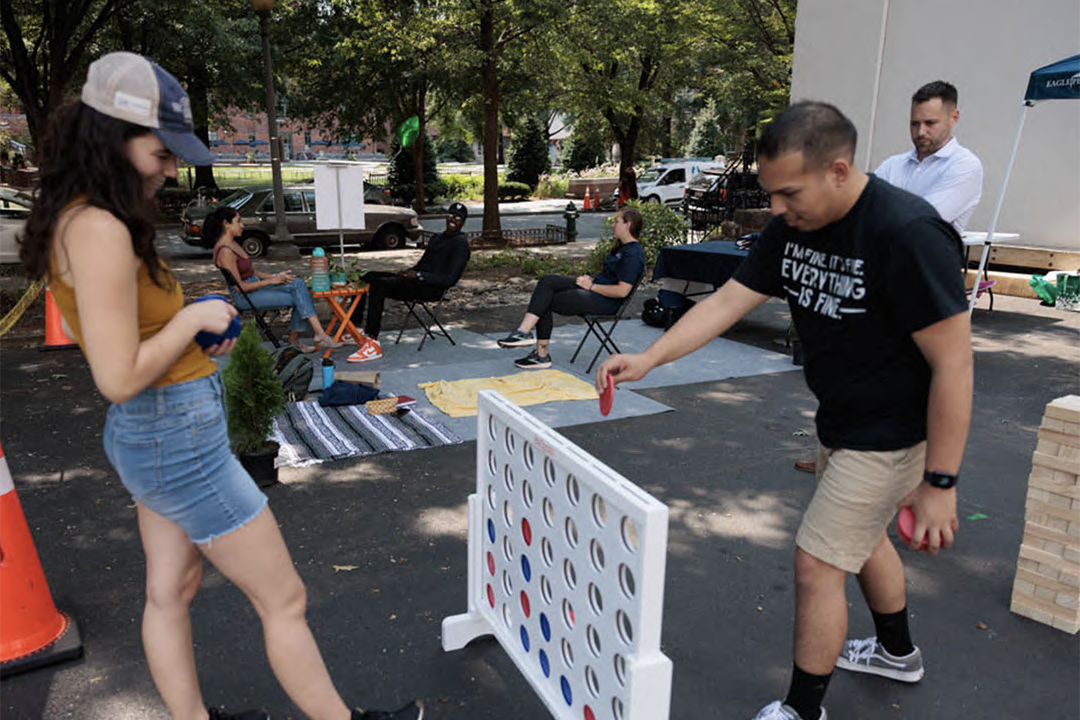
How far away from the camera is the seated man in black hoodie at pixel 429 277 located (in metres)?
7.65

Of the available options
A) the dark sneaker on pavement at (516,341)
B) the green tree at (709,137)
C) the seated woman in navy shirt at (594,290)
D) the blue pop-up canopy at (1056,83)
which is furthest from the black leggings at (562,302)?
the green tree at (709,137)

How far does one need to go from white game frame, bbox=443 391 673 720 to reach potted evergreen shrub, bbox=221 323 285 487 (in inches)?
73.8

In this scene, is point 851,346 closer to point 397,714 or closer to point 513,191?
point 397,714

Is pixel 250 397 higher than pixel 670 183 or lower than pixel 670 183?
lower

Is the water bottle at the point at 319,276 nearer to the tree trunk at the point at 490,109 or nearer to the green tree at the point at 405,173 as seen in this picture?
the tree trunk at the point at 490,109

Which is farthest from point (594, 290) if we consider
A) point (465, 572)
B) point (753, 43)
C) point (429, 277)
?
point (753, 43)

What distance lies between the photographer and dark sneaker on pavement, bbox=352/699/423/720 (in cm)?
225

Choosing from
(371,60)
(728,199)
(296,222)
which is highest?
(371,60)

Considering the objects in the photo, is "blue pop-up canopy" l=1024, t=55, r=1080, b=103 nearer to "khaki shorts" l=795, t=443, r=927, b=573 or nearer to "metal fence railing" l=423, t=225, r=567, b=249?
"khaki shorts" l=795, t=443, r=927, b=573

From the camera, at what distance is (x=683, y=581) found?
11.4ft

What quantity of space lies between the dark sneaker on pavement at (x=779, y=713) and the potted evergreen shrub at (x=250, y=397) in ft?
9.70

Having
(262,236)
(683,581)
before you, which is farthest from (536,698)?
(262,236)

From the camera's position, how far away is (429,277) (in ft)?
25.1

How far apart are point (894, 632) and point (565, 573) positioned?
1.27m
